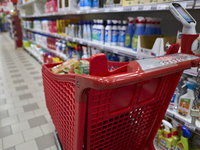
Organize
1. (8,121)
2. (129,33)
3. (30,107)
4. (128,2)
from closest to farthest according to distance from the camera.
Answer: (128,2) < (129,33) < (8,121) < (30,107)

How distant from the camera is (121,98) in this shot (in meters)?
0.69

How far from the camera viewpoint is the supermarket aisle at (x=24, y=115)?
1.71 meters

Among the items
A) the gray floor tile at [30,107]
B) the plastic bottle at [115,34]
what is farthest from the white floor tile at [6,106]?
the plastic bottle at [115,34]

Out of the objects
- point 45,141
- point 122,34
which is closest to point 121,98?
point 122,34

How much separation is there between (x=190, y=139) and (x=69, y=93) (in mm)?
1305

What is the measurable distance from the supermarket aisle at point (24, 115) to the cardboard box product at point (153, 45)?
1.31 meters

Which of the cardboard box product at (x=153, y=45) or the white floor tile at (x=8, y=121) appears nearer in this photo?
the cardboard box product at (x=153, y=45)

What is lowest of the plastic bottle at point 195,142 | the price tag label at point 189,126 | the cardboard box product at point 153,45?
the plastic bottle at point 195,142

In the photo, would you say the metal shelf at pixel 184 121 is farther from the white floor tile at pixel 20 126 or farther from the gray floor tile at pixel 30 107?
the gray floor tile at pixel 30 107

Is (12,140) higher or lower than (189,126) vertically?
lower

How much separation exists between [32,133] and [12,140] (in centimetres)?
21

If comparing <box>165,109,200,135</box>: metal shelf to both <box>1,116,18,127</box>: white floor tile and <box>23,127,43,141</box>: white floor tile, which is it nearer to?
<box>23,127,43,141</box>: white floor tile

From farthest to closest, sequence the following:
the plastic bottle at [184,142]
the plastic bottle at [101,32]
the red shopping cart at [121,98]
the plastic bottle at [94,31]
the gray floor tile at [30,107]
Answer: the gray floor tile at [30,107], the plastic bottle at [94,31], the plastic bottle at [101,32], the plastic bottle at [184,142], the red shopping cart at [121,98]

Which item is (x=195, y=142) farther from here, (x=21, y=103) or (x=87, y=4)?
(x=21, y=103)
